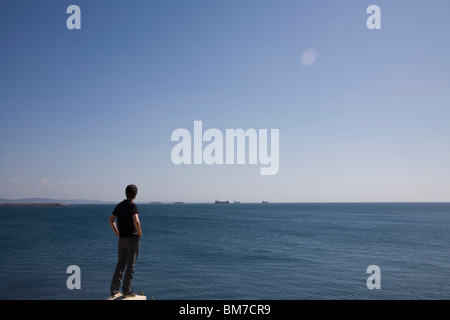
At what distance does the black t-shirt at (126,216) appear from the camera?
21.1 feet

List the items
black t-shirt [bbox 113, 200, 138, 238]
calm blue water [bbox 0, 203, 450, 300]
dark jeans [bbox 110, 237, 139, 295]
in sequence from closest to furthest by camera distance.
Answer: black t-shirt [bbox 113, 200, 138, 238]
dark jeans [bbox 110, 237, 139, 295]
calm blue water [bbox 0, 203, 450, 300]

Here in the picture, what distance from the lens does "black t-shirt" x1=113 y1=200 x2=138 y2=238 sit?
6.42 metres

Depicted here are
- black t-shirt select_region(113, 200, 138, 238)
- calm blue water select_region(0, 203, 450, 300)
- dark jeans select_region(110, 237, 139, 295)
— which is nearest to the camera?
black t-shirt select_region(113, 200, 138, 238)

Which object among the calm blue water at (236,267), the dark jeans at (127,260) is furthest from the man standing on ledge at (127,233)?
the calm blue water at (236,267)

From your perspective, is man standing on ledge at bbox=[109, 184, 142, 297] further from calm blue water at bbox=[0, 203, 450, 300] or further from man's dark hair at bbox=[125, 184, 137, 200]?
calm blue water at bbox=[0, 203, 450, 300]

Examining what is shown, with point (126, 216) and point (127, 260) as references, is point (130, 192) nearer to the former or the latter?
point (126, 216)

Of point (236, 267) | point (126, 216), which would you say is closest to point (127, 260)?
point (126, 216)

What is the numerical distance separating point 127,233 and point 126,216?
0.48 meters

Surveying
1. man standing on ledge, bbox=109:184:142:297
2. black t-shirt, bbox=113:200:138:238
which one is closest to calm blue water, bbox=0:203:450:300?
man standing on ledge, bbox=109:184:142:297

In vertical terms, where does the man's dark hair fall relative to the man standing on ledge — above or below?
above

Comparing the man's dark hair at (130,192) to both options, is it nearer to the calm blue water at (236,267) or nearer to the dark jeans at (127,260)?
the dark jeans at (127,260)

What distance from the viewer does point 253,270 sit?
38.3 metres
